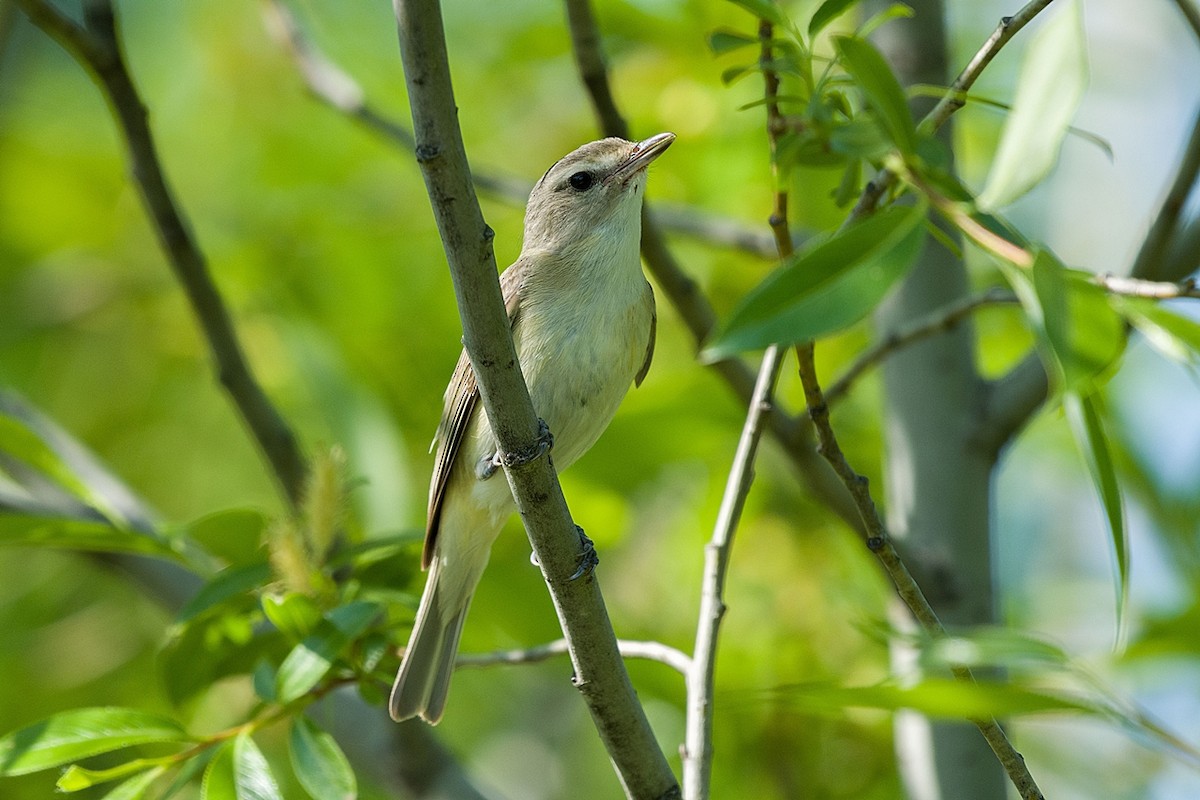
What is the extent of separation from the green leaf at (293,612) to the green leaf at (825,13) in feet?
5.08

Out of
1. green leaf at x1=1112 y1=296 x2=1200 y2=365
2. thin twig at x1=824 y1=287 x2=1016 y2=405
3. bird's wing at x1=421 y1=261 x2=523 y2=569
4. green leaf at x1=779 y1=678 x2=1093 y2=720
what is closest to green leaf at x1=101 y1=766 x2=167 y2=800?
bird's wing at x1=421 y1=261 x2=523 y2=569

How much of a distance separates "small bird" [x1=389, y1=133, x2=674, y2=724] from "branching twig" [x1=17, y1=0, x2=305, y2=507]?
2.22 ft

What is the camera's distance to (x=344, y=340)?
188 inches

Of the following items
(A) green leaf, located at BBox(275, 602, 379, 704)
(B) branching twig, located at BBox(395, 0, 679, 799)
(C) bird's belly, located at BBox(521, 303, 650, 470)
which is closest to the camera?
(B) branching twig, located at BBox(395, 0, 679, 799)

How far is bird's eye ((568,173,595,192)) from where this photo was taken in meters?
3.90

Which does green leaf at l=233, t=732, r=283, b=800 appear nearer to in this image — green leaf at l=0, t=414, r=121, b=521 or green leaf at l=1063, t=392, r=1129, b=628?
green leaf at l=0, t=414, r=121, b=521

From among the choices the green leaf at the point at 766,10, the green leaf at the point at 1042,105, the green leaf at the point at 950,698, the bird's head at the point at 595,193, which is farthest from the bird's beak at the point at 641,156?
the green leaf at the point at 950,698

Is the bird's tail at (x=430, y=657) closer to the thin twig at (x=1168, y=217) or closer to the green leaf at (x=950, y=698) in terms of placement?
the green leaf at (x=950, y=698)

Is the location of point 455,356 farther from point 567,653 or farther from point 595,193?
point 567,653

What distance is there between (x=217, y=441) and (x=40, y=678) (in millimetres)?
1221

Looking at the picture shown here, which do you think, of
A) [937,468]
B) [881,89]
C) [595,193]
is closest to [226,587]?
Result: [595,193]

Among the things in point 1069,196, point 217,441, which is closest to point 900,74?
point 1069,196

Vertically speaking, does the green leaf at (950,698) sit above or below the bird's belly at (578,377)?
below

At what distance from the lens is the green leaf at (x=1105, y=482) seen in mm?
1306
